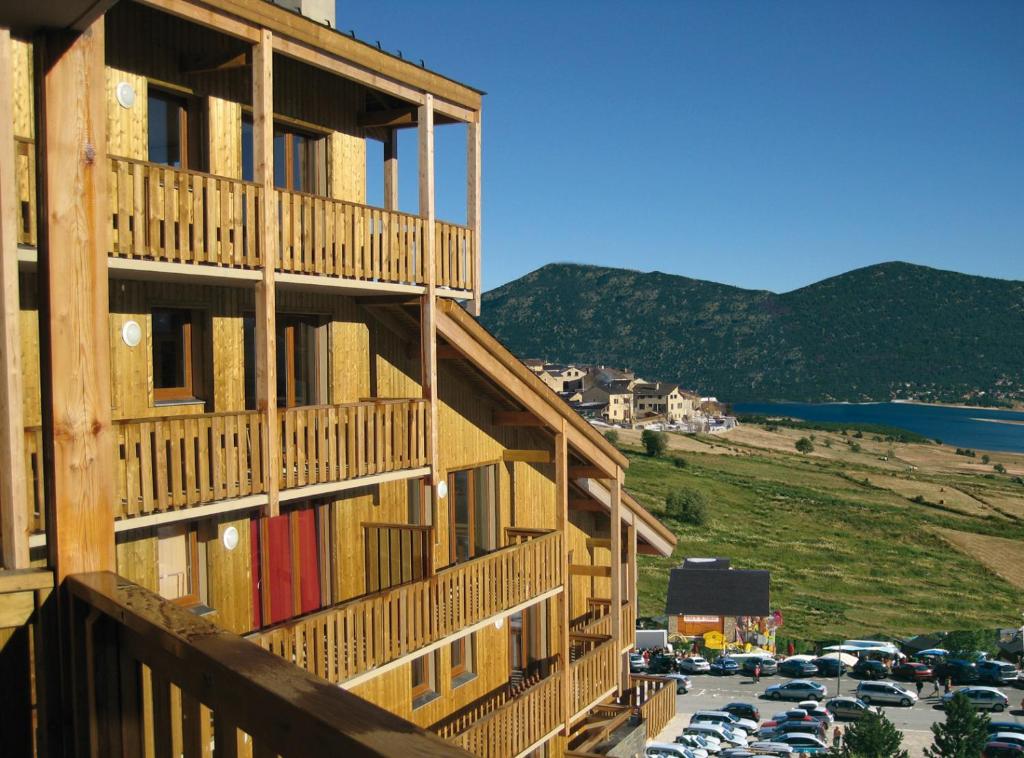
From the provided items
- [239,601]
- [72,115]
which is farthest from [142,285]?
[72,115]

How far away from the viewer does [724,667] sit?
55.7m

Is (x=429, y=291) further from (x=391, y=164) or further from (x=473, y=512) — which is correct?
(x=473, y=512)

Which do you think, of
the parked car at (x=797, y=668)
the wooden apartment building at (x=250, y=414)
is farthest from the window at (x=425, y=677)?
the parked car at (x=797, y=668)

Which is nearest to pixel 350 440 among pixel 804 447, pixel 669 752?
pixel 669 752

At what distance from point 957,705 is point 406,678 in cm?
3117

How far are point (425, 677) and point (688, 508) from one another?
76.7 m

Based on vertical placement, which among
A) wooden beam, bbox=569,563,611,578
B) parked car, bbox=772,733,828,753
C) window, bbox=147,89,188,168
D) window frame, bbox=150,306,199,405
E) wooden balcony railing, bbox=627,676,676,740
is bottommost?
parked car, bbox=772,733,828,753

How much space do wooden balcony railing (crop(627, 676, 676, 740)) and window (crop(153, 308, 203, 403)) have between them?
11188 millimetres

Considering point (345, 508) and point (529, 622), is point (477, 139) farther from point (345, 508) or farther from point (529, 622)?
point (529, 622)

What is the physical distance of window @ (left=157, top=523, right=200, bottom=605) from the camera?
1094cm

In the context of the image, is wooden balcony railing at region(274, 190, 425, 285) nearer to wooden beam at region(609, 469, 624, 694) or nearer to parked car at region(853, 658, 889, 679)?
wooden beam at region(609, 469, 624, 694)

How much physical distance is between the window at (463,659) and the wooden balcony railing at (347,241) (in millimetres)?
5804

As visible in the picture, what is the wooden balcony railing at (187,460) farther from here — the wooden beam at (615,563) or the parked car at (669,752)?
the parked car at (669,752)

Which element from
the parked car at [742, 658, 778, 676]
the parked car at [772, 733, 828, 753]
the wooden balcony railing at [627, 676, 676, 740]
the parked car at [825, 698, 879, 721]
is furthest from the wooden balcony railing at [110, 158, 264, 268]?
the parked car at [742, 658, 778, 676]
